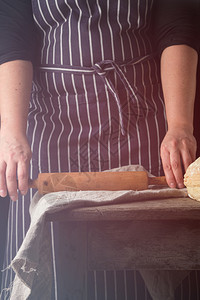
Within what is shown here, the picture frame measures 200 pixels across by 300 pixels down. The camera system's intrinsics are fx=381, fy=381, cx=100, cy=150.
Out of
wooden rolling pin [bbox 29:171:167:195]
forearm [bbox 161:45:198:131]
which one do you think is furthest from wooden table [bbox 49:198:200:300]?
forearm [bbox 161:45:198:131]

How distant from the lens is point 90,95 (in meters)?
0.77

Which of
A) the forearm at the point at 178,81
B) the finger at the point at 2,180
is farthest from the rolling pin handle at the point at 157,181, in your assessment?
the finger at the point at 2,180

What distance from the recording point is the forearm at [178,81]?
0.71 m

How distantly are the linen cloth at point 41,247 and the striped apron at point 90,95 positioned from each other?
279mm

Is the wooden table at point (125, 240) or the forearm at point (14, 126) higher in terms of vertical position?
the forearm at point (14, 126)

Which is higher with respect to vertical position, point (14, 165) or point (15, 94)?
point (15, 94)

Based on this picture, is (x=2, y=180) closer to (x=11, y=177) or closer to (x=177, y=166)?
(x=11, y=177)

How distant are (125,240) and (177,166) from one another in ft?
0.72

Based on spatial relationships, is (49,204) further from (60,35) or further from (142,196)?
(60,35)

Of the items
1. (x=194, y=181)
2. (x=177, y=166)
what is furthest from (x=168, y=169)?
(x=194, y=181)

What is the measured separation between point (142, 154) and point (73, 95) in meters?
0.18

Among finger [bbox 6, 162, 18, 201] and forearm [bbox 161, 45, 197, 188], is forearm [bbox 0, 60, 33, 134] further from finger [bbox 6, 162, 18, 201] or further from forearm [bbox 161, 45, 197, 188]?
forearm [bbox 161, 45, 197, 188]

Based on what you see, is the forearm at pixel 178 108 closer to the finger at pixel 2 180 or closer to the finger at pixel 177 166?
the finger at pixel 177 166

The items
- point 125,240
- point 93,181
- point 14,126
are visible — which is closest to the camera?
point 125,240
